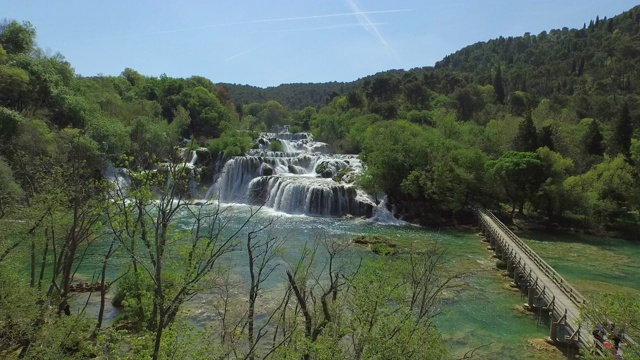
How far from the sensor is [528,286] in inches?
834

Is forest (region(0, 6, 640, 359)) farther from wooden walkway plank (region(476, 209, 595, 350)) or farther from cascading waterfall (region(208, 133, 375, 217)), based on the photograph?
wooden walkway plank (region(476, 209, 595, 350))

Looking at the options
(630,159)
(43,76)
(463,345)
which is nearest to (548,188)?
(630,159)

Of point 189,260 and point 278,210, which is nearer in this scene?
point 189,260

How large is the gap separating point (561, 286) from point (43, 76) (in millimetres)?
48449

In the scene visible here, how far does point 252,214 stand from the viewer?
9219 mm

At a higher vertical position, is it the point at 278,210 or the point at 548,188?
the point at 548,188

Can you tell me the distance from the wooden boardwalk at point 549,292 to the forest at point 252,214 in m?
4.53

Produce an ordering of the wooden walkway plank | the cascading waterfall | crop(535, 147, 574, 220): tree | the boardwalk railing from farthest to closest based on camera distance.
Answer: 1. the cascading waterfall
2. crop(535, 147, 574, 220): tree
3. the boardwalk railing
4. the wooden walkway plank

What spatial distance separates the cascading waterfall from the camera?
4141 cm

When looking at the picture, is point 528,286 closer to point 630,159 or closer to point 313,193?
point 313,193

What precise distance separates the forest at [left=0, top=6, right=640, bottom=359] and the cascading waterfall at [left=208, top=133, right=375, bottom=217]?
236cm

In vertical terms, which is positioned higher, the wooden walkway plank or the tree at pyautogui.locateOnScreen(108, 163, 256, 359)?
the tree at pyautogui.locateOnScreen(108, 163, 256, 359)

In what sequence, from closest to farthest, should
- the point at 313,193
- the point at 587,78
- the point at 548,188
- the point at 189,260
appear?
the point at 189,260 → the point at 548,188 → the point at 313,193 → the point at 587,78

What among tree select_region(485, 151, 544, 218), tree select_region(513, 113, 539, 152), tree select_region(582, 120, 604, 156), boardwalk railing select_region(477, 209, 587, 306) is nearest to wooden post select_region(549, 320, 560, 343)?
boardwalk railing select_region(477, 209, 587, 306)
